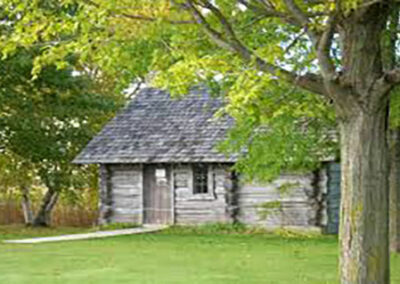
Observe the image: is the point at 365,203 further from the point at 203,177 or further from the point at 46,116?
the point at 46,116

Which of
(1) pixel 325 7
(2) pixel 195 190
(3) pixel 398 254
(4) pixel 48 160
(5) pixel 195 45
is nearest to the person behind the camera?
(1) pixel 325 7

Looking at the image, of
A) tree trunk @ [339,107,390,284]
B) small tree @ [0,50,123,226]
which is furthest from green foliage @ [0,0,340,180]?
small tree @ [0,50,123,226]

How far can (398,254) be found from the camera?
18.9 metres

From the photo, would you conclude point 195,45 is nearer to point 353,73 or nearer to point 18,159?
point 353,73

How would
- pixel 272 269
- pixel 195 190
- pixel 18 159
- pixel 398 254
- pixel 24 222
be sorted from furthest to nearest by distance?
pixel 24 222, pixel 18 159, pixel 195 190, pixel 398 254, pixel 272 269

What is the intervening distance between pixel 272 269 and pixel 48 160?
1704 cm

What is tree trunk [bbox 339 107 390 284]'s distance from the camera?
984 centimetres

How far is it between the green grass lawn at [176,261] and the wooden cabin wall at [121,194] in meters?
4.55

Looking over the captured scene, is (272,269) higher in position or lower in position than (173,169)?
lower

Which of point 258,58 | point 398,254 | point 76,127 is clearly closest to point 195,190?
point 76,127

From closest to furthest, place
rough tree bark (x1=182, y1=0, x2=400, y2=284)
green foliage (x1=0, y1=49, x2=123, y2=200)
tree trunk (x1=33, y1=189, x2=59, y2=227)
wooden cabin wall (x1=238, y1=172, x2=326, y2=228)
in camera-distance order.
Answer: rough tree bark (x1=182, y1=0, x2=400, y2=284)
wooden cabin wall (x1=238, y1=172, x2=326, y2=228)
green foliage (x1=0, y1=49, x2=123, y2=200)
tree trunk (x1=33, y1=189, x2=59, y2=227)

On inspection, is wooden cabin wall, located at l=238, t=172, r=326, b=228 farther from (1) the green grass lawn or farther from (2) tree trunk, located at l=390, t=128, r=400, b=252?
(2) tree trunk, located at l=390, t=128, r=400, b=252

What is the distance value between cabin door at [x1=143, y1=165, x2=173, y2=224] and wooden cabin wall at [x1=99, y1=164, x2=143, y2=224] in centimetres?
21

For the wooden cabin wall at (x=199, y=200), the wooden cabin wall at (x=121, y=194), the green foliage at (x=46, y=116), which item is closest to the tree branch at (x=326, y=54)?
the green foliage at (x=46, y=116)
